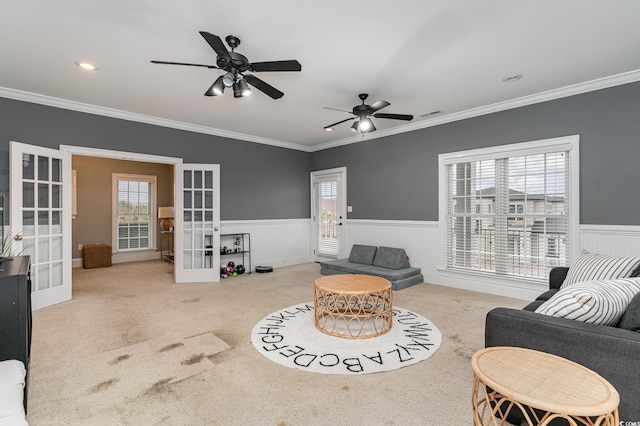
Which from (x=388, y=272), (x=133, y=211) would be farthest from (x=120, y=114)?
(x=388, y=272)

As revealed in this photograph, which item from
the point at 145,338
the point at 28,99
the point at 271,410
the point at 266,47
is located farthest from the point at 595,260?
the point at 28,99

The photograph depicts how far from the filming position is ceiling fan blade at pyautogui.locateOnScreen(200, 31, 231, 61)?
2207 millimetres

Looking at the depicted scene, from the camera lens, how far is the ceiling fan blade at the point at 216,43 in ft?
7.24

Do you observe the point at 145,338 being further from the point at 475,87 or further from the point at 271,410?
the point at 475,87

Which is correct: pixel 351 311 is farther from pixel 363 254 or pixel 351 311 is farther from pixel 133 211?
pixel 133 211

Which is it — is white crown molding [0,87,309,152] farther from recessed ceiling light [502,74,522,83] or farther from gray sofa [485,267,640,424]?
gray sofa [485,267,640,424]

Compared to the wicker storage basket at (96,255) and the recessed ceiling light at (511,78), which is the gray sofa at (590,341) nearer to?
the recessed ceiling light at (511,78)

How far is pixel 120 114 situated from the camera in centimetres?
476

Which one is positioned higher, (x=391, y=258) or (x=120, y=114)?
(x=120, y=114)

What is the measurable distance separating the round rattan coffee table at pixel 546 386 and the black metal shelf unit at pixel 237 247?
5150mm

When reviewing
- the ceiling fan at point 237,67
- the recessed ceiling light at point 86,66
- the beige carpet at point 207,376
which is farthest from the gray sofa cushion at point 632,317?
the recessed ceiling light at point 86,66

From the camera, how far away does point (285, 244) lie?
6.93m

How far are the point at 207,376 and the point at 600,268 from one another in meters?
3.21

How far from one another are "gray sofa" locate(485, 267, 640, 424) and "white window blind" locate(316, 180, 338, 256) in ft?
17.2
